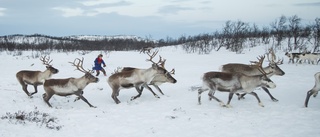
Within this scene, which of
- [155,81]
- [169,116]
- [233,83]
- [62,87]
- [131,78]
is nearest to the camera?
[169,116]

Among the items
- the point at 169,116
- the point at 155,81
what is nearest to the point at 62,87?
the point at 155,81

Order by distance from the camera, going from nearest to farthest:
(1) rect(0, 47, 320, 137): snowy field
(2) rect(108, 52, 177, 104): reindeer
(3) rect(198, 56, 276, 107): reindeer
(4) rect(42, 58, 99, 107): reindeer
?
(1) rect(0, 47, 320, 137): snowy field, (3) rect(198, 56, 276, 107): reindeer, (4) rect(42, 58, 99, 107): reindeer, (2) rect(108, 52, 177, 104): reindeer

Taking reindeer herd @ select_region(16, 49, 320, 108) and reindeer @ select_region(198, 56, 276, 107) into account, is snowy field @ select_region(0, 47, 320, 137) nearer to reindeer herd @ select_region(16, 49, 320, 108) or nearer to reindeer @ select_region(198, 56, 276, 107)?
reindeer herd @ select_region(16, 49, 320, 108)

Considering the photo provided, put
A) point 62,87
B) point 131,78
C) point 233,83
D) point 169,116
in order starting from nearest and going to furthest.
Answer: point 169,116
point 233,83
point 62,87
point 131,78

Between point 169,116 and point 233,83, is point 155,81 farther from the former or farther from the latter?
point 233,83

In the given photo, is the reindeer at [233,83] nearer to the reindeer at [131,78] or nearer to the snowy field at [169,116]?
the snowy field at [169,116]

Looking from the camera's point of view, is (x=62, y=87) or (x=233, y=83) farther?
(x=62, y=87)

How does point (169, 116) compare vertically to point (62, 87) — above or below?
below

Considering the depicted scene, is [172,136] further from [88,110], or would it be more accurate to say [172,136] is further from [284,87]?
[284,87]

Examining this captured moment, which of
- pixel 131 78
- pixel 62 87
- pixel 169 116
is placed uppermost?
pixel 131 78

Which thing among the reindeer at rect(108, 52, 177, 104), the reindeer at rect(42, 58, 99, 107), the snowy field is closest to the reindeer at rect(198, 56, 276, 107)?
the snowy field

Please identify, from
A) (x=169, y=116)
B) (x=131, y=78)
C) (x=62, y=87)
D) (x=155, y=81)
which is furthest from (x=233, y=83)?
(x=62, y=87)

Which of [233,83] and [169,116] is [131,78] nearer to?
[169,116]

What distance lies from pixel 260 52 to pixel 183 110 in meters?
23.4
